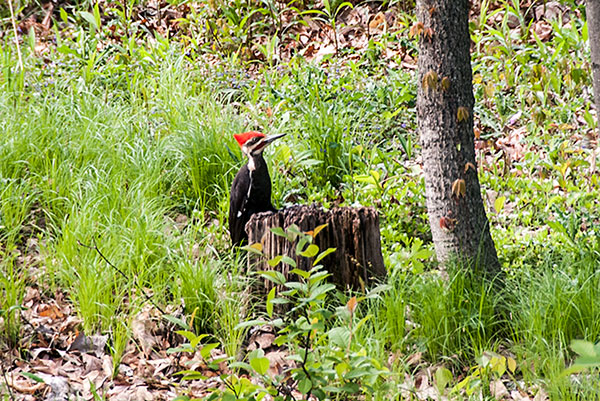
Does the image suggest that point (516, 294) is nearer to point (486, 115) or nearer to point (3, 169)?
point (486, 115)

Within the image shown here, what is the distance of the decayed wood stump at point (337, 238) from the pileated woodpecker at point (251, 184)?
0.93 ft

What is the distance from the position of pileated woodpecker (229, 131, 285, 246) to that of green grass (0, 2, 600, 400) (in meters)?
0.29

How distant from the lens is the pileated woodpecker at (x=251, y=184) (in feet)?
13.0

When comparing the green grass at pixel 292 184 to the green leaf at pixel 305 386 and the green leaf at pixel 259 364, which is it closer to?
the green leaf at pixel 305 386

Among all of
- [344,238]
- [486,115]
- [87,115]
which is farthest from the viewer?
[486,115]

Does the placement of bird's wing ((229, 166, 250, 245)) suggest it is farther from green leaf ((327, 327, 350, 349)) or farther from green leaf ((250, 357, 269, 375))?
green leaf ((250, 357, 269, 375))

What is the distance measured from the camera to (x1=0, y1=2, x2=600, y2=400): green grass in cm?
343

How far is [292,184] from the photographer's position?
511cm

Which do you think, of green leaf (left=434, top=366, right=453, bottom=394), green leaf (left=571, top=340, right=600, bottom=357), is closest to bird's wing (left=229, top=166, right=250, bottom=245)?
green leaf (left=434, top=366, right=453, bottom=394)

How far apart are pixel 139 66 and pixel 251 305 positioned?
373 centimetres

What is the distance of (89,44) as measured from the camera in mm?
7156

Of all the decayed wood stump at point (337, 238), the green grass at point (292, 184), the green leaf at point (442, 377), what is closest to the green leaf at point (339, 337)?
the green grass at point (292, 184)

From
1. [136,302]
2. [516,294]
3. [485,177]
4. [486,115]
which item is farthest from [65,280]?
[486,115]

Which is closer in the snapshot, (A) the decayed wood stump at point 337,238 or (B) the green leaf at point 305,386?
(B) the green leaf at point 305,386
